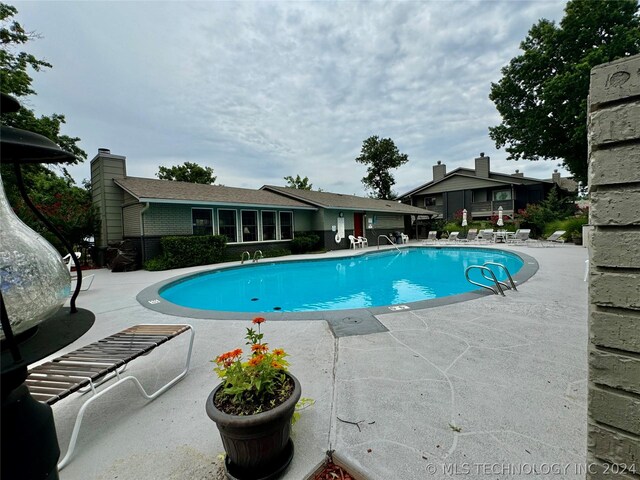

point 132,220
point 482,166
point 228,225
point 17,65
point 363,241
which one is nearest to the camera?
point 132,220

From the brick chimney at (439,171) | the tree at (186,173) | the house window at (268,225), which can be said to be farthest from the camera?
the brick chimney at (439,171)

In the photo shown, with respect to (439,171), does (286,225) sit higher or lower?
lower

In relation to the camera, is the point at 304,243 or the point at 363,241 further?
the point at 363,241

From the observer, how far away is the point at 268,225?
15.7m

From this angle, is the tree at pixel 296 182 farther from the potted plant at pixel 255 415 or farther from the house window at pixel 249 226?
the potted plant at pixel 255 415

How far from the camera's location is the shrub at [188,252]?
11273 millimetres

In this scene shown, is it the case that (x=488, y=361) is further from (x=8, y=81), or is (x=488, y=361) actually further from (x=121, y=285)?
(x=8, y=81)

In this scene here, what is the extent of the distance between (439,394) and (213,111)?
51.6ft

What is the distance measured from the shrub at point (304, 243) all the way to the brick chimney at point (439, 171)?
2101cm

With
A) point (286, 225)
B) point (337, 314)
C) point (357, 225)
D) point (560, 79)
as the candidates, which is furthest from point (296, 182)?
point (337, 314)

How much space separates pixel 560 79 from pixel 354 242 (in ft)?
52.2

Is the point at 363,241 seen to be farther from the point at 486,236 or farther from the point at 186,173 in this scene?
the point at 186,173

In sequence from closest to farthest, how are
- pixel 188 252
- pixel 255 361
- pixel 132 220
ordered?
pixel 255 361, pixel 188 252, pixel 132 220

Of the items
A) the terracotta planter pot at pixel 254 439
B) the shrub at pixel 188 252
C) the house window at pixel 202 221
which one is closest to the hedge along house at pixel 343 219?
the house window at pixel 202 221
